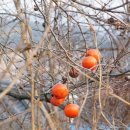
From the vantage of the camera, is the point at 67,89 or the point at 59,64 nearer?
the point at 67,89

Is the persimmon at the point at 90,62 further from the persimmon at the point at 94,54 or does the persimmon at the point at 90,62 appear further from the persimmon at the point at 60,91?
the persimmon at the point at 60,91

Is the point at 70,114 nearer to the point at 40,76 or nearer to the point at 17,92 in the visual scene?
the point at 17,92

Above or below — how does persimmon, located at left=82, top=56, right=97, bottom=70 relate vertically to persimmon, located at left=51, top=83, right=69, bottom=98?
above

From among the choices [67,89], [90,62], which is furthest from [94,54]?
[67,89]

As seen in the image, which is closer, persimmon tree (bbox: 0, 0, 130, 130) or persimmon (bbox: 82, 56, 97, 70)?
persimmon tree (bbox: 0, 0, 130, 130)

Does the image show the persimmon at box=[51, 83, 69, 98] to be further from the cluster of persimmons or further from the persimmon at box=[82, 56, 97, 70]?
the persimmon at box=[82, 56, 97, 70]

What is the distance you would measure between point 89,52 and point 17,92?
1.28 meters

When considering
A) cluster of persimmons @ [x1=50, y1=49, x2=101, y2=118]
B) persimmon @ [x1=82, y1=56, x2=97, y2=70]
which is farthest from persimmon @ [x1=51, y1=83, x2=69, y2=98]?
persimmon @ [x1=82, y1=56, x2=97, y2=70]

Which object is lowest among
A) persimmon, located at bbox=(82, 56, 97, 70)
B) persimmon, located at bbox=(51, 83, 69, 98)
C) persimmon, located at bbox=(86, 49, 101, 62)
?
persimmon, located at bbox=(51, 83, 69, 98)

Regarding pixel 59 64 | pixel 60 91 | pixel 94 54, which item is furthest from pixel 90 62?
pixel 59 64

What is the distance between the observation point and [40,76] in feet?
13.0

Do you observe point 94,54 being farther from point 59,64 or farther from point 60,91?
point 59,64

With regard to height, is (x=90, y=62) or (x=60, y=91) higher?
(x=90, y=62)

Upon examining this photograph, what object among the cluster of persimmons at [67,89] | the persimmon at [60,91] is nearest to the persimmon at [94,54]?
the cluster of persimmons at [67,89]
